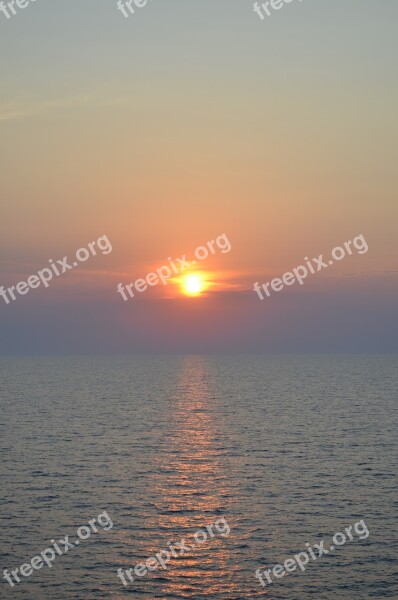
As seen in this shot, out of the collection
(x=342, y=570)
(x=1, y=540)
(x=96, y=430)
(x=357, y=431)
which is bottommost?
(x=342, y=570)

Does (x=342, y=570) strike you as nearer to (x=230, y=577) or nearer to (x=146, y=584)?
(x=230, y=577)

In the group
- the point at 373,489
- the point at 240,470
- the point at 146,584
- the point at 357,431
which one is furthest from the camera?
the point at 357,431

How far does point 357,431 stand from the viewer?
115312mm

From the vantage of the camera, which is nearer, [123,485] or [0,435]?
[123,485]

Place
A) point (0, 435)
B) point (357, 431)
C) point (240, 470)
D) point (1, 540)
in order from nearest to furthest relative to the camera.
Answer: point (1, 540) → point (240, 470) → point (0, 435) → point (357, 431)

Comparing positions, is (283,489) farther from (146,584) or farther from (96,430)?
(96,430)

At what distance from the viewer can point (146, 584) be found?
4675 cm

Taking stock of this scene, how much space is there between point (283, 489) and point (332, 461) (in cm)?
1750

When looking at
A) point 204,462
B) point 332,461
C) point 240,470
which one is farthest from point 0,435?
point 332,461

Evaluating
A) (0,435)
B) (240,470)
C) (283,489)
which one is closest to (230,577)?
(283,489)

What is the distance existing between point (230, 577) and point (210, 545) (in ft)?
20.9

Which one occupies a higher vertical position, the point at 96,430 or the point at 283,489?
the point at 96,430

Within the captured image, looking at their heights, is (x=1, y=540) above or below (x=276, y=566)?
above

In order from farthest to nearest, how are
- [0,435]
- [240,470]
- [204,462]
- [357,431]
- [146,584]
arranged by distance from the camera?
[357,431] → [0,435] → [204,462] → [240,470] → [146,584]
